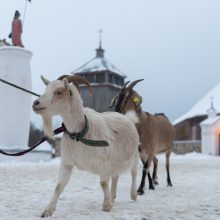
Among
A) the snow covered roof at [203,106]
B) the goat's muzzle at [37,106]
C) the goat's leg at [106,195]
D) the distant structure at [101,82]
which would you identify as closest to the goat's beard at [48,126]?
the goat's muzzle at [37,106]

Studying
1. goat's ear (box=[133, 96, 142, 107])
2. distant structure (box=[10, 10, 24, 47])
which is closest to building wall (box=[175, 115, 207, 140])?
distant structure (box=[10, 10, 24, 47])

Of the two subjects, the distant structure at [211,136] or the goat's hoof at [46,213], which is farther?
the distant structure at [211,136]

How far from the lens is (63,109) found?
4855mm

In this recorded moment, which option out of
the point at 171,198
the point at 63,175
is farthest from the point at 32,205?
the point at 171,198

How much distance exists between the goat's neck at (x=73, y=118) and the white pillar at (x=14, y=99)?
1434 centimetres

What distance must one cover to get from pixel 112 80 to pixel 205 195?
42923 mm

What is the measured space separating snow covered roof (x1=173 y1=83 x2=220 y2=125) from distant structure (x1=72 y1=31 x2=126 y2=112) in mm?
9027

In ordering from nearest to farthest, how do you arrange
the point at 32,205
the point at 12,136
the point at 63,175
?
the point at 63,175 → the point at 32,205 → the point at 12,136

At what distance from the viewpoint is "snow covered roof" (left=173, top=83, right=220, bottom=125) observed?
46.0 meters

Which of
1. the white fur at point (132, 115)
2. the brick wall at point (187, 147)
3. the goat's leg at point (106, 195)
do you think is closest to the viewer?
the goat's leg at point (106, 195)

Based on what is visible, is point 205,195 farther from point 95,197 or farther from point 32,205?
point 32,205

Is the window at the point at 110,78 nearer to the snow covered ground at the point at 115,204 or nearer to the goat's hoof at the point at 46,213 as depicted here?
the snow covered ground at the point at 115,204

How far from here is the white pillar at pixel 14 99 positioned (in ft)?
61.4

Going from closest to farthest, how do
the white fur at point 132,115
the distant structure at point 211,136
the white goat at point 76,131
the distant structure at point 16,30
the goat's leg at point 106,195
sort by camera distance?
the white goat at point 76,131, the goat's leg at point 106,195, the white fur at point 132,115, the distant structure at point 16,30, the distant structure at point 211,136
